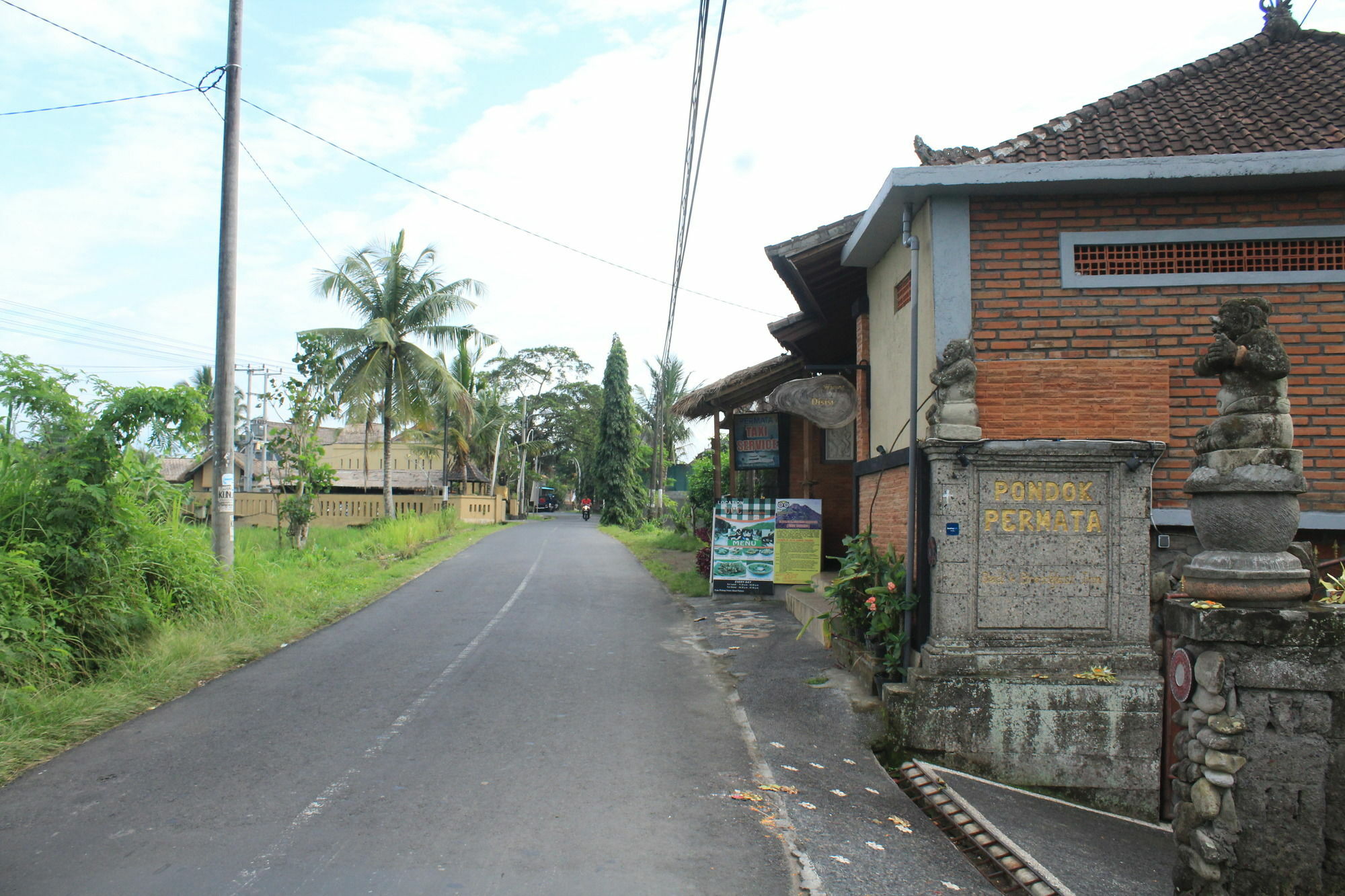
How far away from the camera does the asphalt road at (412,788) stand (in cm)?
423

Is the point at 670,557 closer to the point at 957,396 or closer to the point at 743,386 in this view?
the point at 743,386

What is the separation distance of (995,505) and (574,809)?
392cm

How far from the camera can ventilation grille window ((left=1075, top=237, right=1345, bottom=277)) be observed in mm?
7230

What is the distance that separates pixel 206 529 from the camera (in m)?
11.1

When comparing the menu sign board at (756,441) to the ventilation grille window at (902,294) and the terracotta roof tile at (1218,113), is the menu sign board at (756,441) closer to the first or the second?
the ventilation grille window at (902,294)

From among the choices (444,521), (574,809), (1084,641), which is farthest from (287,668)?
(444,521)

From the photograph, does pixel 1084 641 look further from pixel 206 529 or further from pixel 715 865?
pixel 206 529

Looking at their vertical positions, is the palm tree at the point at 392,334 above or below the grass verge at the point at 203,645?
above

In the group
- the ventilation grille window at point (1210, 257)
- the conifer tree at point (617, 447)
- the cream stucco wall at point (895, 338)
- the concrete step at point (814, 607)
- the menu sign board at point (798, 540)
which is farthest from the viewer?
the conifer tree at point (617, 447)

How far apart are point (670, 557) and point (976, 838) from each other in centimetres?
1634

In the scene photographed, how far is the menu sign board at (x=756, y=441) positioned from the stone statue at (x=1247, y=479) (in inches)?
392

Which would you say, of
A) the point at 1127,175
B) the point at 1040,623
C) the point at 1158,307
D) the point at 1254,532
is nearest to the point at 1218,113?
the point at 1127,175

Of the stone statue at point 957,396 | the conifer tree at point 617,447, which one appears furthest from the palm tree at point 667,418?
the stone statue at point 957,396

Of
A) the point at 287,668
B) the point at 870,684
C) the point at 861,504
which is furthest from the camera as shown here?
the point at 861,504
